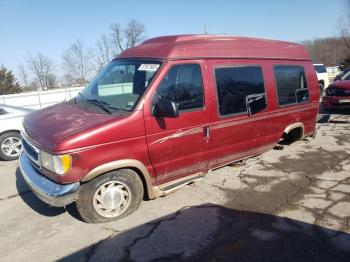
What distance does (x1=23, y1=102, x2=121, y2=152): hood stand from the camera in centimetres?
372

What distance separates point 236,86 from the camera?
197 inches

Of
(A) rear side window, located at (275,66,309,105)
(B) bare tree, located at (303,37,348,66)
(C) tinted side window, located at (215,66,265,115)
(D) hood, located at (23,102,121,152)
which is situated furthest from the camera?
(B) bare tree, located at (303,37,348,66)

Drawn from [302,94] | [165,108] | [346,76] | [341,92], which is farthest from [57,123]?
[346,76]

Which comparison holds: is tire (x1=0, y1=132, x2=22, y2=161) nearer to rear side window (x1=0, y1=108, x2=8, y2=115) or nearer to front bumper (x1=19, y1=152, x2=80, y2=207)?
rear side window (x1=0, y1=108, x2=8, y2=115)

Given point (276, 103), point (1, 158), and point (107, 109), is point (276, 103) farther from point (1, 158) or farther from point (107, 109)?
point (1, 158)

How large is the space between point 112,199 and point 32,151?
47.6 inches

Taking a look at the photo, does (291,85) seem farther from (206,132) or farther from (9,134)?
(9,134)

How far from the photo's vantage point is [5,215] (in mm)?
4480

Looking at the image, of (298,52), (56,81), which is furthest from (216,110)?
(56,81)

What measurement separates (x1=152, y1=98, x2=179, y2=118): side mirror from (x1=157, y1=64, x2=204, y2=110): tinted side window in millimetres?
201

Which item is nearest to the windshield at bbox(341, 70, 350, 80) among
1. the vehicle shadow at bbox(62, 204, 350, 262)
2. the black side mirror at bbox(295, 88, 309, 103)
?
the black side mirror at bbox(295, 88, 309, 103)

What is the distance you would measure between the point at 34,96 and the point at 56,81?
44134 millimetres

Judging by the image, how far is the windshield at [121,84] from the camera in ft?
13.8

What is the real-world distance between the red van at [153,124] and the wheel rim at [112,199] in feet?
→ 0.04
